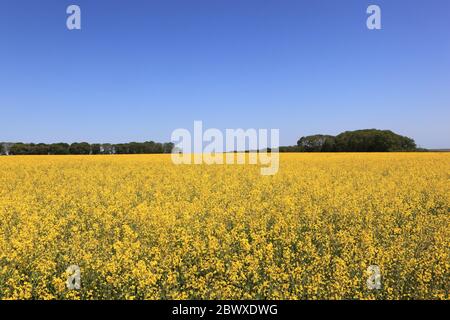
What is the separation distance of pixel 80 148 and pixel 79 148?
0.17 meters

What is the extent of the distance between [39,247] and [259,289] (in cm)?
356

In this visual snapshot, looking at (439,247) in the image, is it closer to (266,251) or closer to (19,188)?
(266,251)

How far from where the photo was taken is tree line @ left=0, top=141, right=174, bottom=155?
46375 millimetres

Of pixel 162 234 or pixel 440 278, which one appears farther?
pixel 162 234

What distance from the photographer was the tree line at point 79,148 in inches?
1826

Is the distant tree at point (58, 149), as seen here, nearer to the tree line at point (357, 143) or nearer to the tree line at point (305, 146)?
the tree line at point (305, 146)

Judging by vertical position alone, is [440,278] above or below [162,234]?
below
